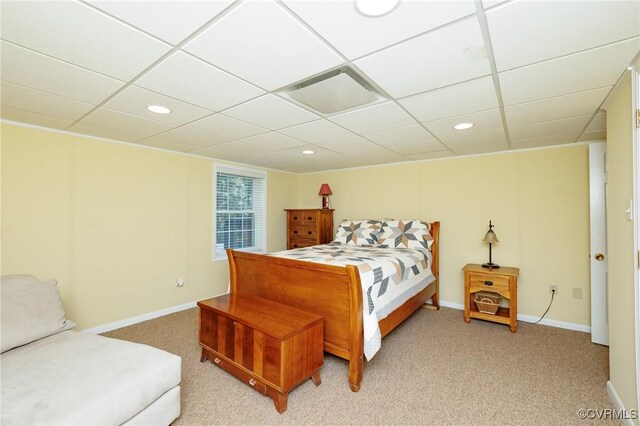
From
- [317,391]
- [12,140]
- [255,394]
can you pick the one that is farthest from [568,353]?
[12,140]

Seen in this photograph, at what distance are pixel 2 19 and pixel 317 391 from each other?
8.71 ft

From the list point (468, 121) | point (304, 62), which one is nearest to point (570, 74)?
point (468, 121)

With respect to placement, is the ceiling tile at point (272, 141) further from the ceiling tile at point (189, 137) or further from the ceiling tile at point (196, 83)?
the ceiling tile at point (196, 83)

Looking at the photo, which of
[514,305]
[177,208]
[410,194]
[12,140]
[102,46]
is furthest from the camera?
[410,194]

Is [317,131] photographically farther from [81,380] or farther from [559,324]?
[559,324]

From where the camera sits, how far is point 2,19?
121 centimetres

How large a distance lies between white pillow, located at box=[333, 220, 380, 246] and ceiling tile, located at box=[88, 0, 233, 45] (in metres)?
3.32

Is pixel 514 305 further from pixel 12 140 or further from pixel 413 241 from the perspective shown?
pixel 12 140

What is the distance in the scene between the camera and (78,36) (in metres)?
1.33

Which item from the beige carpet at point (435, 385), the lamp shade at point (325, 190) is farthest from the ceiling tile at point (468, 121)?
the lamp shade at point (325, 190)

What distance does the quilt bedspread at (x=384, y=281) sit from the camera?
7.27 ft

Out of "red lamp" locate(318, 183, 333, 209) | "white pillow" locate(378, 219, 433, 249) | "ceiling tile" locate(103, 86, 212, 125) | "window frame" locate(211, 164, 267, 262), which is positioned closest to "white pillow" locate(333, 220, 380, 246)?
"white pillow" locate(378, 219, 433, 249)

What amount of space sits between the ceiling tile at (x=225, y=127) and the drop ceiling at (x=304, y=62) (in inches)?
1.1

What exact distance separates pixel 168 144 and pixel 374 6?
301 centimetres
